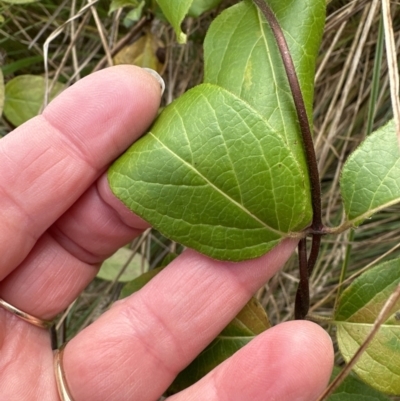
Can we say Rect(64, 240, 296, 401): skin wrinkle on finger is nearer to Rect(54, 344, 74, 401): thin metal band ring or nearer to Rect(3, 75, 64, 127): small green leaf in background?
Rect(54, 344, 74, 401): thin metal band ring

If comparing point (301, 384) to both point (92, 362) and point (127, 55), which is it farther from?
point (127, 55)

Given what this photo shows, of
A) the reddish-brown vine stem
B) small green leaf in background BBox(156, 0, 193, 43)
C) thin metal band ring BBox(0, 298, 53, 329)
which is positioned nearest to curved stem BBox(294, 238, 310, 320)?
the reddish-brown vine stem

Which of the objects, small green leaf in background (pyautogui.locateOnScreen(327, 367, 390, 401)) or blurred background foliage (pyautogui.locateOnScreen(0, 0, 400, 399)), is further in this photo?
blurred background foliage (pyautogui.locateOnScreen(0, 0, 400, 399))

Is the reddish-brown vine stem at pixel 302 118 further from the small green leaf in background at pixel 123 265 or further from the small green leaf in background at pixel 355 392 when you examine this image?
the small green leaf in background at pixel 123 265

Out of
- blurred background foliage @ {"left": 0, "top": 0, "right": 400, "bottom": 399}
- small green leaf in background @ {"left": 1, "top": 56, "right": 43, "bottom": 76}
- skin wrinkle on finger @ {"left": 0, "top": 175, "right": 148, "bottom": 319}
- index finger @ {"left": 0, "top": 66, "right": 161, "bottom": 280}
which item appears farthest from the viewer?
small green leaf in background @ {"left": 1, "top": 56, "right": 43, "bottom": 76}

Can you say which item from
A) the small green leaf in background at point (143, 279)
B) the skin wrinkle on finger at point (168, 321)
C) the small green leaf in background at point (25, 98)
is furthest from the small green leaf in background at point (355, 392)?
the small green leaf in background at point (25, 98)

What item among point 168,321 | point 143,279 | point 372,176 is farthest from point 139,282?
point 372,176

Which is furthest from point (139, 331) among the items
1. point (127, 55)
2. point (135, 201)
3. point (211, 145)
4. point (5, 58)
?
point (5, 58)

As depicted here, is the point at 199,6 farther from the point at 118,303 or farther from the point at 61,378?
the point at 61,378

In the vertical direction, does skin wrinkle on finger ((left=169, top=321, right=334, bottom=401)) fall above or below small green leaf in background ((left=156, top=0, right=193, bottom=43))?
below
